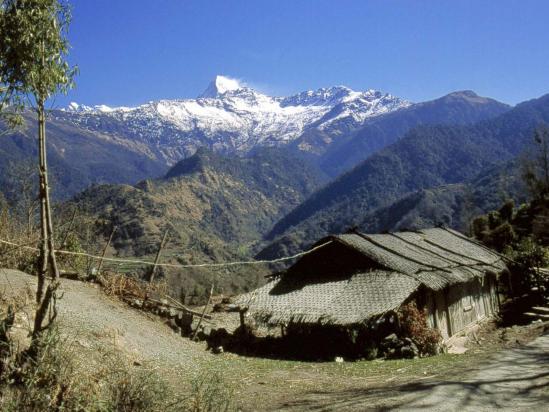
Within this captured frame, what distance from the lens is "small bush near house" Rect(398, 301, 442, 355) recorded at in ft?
50.3

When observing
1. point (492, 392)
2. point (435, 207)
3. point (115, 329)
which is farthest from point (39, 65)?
point (435, 207)

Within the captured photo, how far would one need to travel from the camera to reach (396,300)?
1559cm

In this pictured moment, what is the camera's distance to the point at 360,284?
685 inches

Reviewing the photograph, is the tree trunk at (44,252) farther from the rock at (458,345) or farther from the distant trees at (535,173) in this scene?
the distant trees at (535,173)

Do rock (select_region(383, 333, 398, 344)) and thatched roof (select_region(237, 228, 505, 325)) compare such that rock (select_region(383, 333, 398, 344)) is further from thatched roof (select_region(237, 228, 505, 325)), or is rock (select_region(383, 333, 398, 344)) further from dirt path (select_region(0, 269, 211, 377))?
dirt path (select_region(0, 269, 211, 377))

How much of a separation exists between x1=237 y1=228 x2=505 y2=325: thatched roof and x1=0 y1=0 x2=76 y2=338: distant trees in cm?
933

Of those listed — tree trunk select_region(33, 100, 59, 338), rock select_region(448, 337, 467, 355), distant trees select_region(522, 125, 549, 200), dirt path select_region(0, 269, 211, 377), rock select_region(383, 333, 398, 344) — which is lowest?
rock select_region(448, 337, 467, 355)

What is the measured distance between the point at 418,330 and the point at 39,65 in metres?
12.3

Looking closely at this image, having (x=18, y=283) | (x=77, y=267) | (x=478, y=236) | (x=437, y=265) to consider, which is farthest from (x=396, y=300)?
(x=478, y=236)

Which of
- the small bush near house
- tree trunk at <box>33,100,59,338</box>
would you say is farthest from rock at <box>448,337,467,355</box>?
tree trunk at <box>33,100,59,338</box>

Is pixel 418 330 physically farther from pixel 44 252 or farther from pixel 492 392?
pixel 44 252

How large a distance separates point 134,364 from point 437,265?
12028mm

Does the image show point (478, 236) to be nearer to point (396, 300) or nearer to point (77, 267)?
point (396, 300)

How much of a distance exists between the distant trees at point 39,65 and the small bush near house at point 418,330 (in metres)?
10.6
